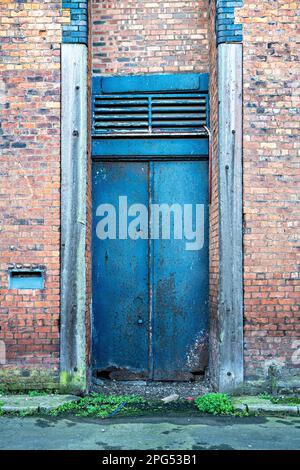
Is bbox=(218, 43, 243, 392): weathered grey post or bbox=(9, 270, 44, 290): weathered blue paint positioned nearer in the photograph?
bbox=(218, 43, 243, 392): weathered grey post

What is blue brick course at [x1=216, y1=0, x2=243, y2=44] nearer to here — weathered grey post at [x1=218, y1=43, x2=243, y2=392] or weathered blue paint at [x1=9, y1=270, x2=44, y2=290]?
weathered grey post at [x1=218, y1=43, x2=243, y2=392]

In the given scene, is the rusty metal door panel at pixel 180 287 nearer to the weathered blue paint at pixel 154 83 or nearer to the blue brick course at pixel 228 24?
the weathered blue paint at pixel 154 83

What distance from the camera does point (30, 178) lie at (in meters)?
5.80

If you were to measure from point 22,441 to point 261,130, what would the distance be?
13.7ft

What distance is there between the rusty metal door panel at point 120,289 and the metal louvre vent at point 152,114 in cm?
51

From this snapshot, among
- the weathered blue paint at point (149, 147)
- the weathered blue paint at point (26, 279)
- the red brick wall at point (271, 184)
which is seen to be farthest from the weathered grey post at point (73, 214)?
the red brick wall at point (271, 184)

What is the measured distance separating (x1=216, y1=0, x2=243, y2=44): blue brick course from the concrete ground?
4263 mm

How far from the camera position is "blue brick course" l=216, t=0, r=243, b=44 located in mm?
5793

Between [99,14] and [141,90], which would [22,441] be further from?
[99,14]

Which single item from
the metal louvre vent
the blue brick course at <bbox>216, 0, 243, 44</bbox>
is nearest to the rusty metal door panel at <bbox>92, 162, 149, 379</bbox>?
the metal louvre vent

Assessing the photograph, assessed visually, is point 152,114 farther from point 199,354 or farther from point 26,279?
point 199,354

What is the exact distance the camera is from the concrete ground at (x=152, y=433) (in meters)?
4.17

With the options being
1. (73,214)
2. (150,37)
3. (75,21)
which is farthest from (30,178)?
(150,37)

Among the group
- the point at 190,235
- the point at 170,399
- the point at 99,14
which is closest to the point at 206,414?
the point at 170,399
